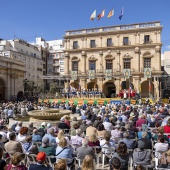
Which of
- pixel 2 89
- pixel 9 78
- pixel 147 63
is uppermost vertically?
pixel 147 63

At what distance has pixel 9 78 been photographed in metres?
43.6

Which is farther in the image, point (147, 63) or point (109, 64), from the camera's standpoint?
point (109, 64)

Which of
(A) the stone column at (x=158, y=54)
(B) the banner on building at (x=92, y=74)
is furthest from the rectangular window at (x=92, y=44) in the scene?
(A) the stone column at (x=158, y=54)

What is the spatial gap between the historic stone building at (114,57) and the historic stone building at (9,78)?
10.5 meters

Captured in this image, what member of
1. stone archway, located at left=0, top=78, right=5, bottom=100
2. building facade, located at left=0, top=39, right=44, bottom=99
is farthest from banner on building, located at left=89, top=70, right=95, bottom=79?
stone archway, located at left=0, top=78, right=5, bottom=100

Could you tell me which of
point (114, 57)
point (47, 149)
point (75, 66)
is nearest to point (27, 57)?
point (75, 66)

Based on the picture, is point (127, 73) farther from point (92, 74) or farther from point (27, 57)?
point (27, 57)

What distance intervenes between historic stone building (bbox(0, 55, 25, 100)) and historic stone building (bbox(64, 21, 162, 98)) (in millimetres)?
10484

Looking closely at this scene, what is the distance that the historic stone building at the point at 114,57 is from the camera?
4153 centimetres

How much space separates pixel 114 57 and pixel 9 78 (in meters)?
21.3

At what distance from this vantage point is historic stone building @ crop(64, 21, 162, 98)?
41.5 metres

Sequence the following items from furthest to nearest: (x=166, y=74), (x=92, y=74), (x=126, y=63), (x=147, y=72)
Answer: (x=166, y=74) → (x=126, y=63) → (x=92, y=74) → (x=147, y=72)

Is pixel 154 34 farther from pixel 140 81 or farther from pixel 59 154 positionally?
pixel 59 154

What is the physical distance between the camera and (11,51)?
54312mm
